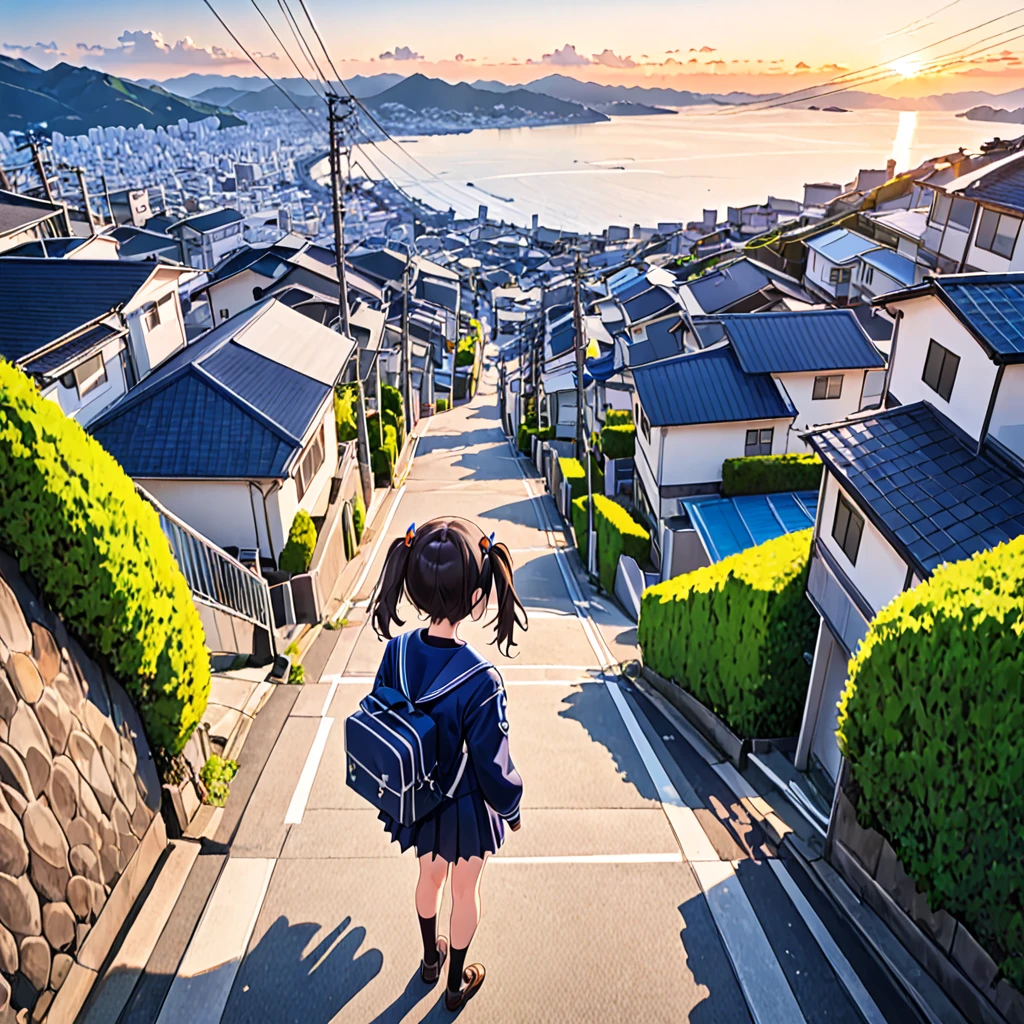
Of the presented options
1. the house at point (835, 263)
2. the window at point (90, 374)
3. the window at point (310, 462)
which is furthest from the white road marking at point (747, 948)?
the house at point (835, 263)

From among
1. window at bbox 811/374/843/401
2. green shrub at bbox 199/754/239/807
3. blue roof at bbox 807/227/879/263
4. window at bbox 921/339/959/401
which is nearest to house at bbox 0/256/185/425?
green shrub at bbox 199/754/239/807

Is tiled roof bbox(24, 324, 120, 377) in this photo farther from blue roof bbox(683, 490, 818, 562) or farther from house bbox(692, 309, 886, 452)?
house bbox(692, 309, 886, 452)

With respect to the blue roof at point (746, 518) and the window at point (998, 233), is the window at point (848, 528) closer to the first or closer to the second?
the blue roof at point (746, 518)

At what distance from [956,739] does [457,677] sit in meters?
3.39

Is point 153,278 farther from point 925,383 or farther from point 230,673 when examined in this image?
point 925,383

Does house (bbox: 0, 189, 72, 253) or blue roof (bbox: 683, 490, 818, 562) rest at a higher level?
house (bbox: 0, 189, 72, 253)

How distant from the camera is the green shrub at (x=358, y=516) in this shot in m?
21.2

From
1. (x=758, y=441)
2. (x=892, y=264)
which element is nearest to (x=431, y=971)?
(x=758, y=441)

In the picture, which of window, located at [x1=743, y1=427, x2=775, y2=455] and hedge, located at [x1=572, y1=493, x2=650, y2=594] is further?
window, located at [x1=743, y1=427, x2=775, y2=455]

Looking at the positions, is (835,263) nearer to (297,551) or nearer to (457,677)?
(297,551)

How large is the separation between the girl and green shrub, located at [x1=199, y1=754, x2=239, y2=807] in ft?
9.80

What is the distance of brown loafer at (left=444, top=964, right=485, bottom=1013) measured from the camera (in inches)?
189

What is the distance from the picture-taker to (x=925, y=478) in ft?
27.2

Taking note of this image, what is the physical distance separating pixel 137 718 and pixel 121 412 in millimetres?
11193
